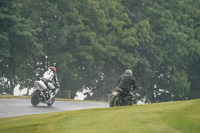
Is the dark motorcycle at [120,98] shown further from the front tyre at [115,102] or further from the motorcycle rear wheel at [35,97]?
the motorcycle rear wheel at [35,97]

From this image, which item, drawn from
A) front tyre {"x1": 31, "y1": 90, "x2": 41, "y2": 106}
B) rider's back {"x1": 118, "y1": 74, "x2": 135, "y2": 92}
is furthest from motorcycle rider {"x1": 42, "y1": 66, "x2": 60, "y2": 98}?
rider's back {"x1": 118, "y1": 74, "x2": 135, "y2": 92}

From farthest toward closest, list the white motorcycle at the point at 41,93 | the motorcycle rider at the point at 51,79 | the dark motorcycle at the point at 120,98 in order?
the motorcycle rider at the point at 51,79
the white motorcycle at the point at 41,93
the dark motorcycle at the point at 120,98

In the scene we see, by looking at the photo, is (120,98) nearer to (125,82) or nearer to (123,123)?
(125,82)

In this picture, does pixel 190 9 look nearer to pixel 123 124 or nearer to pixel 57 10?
pixel 57 10

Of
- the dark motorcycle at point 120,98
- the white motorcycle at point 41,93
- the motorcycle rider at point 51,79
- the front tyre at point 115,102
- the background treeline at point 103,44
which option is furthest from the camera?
the background treeline at point 103,44

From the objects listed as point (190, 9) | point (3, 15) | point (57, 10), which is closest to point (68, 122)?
point (3, 15)

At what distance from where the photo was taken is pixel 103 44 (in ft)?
150

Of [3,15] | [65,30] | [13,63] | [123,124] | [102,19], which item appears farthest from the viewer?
[102,19]

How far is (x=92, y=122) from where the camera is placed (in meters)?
12.3

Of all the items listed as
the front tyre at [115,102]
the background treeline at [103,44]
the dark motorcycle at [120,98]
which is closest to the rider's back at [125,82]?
the dark motorcycle at [120,98]

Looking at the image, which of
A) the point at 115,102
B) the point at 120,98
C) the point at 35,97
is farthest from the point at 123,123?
the point at 35,97

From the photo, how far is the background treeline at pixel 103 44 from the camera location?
3936cm

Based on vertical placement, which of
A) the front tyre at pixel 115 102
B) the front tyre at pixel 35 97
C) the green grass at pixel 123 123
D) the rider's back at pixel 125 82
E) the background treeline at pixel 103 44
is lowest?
the green grass at pixel 123 123

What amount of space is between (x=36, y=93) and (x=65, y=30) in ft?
68.6
